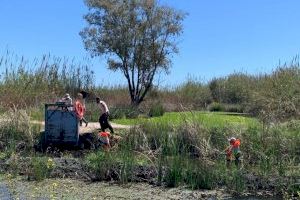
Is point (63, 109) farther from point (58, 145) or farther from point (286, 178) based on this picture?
point (286, 178)

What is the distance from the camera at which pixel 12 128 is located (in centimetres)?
2273

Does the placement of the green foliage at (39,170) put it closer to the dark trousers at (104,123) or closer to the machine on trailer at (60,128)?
the machine on trailer at (60,128)

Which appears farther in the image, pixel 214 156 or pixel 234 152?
pixel 214 156

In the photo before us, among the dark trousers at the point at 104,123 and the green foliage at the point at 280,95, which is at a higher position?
the green foliage at the point at 280,95

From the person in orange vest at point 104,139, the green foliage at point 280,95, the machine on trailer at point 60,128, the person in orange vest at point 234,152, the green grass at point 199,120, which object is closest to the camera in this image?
the person in orange vest at point 234,152

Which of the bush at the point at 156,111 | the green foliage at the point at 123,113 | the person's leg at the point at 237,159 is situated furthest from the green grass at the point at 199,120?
the person's leg at the point at 237,159

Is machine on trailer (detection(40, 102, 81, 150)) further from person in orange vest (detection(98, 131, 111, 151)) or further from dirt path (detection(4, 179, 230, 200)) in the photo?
dirt path (detection(4, 179, 230, 200))

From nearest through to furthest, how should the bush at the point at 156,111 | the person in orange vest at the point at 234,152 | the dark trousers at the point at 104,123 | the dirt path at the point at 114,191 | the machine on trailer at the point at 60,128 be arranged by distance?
1. the dirt path at the point at 114,191
2. the person in orange vest at the point at 234,152
3. the machine on trailer at the point at 60,128
4. the dark trousers at the point at 104,123
5. the bush at the point at 156,111

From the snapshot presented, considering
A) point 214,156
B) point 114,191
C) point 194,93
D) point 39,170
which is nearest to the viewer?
point 114,191

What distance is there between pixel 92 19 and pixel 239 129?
20.4 meters

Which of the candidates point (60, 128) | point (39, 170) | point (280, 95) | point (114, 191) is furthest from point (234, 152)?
point (280, 95)

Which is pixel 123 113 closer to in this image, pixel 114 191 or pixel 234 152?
pixel 234 152

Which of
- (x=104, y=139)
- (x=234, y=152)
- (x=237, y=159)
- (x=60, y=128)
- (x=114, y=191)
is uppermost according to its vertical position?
(x=60, y=128)

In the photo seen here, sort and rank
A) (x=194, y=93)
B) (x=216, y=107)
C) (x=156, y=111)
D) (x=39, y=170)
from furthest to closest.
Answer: (x=194, y=93), (x=216, y=107), (x=156, y=111), (x=39, y=170)
